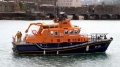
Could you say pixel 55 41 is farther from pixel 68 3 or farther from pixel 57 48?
pixel 68 3

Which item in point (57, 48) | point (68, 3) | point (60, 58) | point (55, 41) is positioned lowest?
point (68, 3)

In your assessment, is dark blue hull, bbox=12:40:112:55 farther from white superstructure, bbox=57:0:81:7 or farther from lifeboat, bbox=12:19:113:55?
white superstructure, bbox=57:0:81:7

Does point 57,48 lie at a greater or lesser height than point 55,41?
lesser

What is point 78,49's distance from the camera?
37.6 meters

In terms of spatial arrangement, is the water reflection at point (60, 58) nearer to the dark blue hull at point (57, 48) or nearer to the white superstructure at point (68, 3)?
the dark blue hull at point (57, 48)

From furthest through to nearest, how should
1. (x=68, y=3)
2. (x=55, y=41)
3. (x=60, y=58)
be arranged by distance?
1. (x=68, y=3)
2. (x=55, y=41)
3. (x=60, y=58)

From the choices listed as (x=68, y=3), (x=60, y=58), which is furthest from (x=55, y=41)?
(x=68, y=3)

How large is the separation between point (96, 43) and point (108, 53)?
290cm

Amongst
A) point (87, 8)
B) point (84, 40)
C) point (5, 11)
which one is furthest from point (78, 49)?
point (87, 8)

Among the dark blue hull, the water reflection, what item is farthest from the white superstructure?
the water reflection

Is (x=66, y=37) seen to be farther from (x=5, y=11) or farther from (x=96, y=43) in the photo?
(x=5, y=11)

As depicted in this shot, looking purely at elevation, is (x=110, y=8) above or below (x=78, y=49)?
below

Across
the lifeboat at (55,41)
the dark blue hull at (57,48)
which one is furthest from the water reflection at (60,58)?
the lifeboat at (55,41)

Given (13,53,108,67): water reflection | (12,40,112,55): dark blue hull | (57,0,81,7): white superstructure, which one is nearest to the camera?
(13,53,108,67): water reflection
